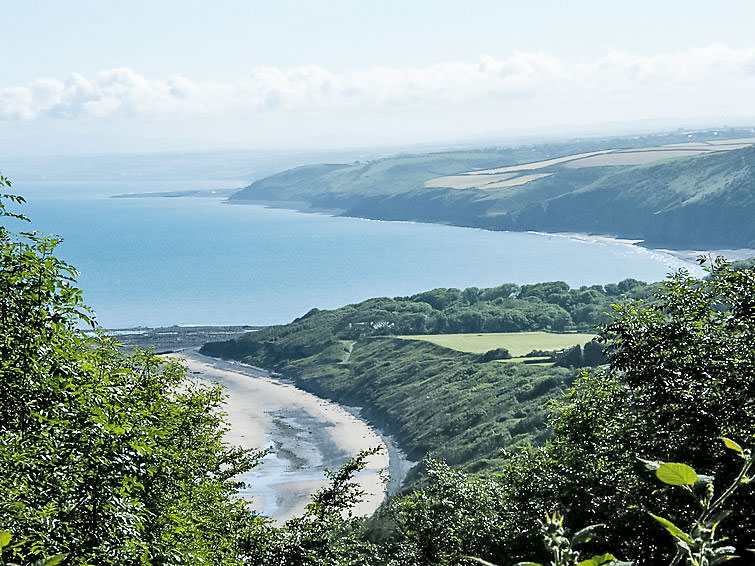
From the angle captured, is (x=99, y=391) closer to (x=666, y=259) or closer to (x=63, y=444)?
(x=63, y=444)

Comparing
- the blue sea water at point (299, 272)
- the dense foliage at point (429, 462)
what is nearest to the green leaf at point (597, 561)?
the dense foliage at point (429, 462)

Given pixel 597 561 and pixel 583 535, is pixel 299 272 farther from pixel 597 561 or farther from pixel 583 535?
pixel 597 561

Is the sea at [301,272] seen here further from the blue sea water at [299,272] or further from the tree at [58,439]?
the tree at [58,439]

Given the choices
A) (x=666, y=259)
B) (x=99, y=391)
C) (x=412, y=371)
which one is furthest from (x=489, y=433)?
(x=666, y=259)

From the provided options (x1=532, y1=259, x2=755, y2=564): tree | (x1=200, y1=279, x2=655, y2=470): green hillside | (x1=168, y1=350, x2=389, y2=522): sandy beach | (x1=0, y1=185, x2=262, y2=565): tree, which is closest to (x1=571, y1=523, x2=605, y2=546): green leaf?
(x1=0, y1=185, x2=262, y2=565): tree

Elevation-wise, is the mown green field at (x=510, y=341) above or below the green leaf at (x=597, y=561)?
below

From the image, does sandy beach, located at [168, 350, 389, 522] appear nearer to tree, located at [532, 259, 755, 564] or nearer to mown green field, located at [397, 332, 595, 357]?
mown green field, located at [397, 332, 595, 357]
